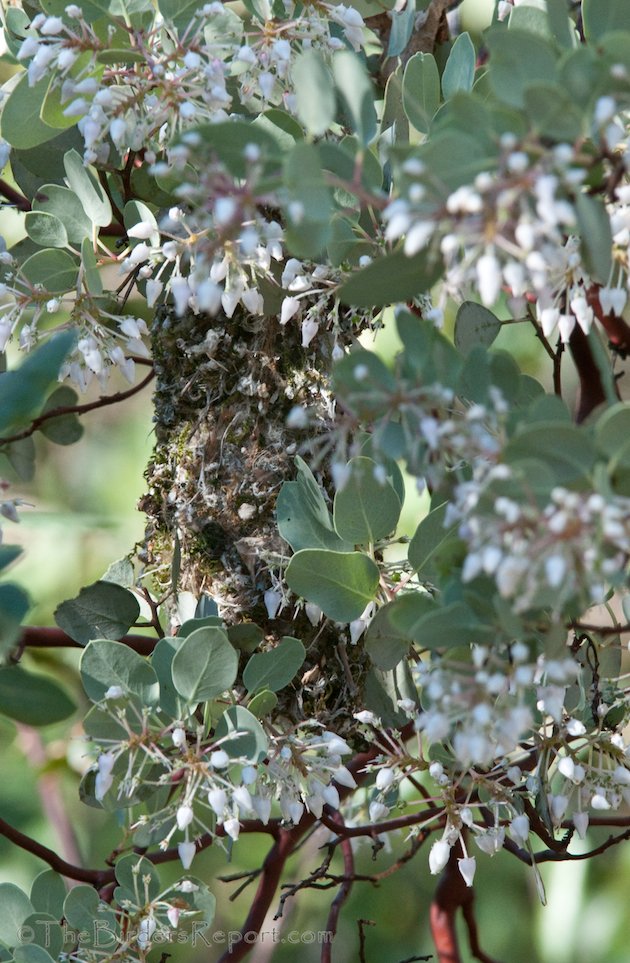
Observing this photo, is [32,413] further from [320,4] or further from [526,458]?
[320,4]

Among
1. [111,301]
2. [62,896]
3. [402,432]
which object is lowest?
[62,896]

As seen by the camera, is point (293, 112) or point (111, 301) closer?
point (293, 112)

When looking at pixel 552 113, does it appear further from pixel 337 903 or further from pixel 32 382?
pixel 337 903

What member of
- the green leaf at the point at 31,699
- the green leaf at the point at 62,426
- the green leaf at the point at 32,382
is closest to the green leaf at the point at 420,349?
the green leaf at the point at 32,382

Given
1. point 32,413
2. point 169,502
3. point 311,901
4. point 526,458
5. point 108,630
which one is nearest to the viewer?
point 526,458

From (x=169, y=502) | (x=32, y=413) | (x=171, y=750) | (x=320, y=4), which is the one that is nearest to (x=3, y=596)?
(x=32, y=413)

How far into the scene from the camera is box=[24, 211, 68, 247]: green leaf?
98 centimetres

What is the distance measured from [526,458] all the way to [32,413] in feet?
1.08

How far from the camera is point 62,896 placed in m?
1.04

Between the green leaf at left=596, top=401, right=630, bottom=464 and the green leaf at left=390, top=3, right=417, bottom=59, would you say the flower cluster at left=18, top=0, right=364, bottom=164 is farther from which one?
the green leaf at left=596, top=401, right=630, bottom=464

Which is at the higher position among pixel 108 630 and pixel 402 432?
pixel 402 432

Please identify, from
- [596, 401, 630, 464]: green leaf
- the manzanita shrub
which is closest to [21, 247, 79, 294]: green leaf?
the manzanita shrub

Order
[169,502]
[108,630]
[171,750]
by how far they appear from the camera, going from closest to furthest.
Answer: [171,750], [108,630], [169,502]

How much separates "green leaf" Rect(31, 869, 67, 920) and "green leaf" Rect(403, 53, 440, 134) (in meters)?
0.81
